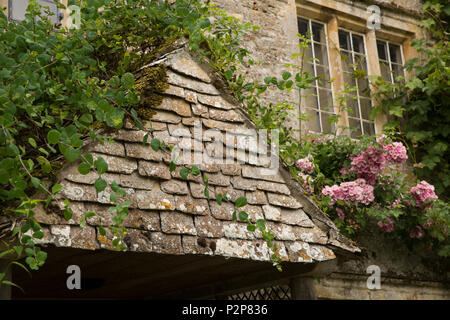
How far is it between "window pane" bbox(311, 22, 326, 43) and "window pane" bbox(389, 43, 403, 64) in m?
1.15

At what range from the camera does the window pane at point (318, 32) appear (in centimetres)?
726

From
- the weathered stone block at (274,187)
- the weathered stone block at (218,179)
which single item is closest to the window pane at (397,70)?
the weathered stone block at (274,187)

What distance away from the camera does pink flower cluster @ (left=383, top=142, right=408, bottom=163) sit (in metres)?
5.89

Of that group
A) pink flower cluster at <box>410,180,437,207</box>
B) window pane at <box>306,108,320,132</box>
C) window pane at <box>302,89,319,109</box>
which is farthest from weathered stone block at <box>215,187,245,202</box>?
window pane at <box>302,89,319,109</box>

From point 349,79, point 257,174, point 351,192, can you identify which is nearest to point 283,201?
point 257,174

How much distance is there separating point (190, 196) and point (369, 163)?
3149 mm

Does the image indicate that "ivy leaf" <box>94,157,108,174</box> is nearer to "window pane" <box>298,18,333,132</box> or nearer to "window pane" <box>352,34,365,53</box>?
"window pane" <box>298,18,333,132</box>

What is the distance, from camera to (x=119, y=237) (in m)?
2.89

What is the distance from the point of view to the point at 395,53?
7.88 meters

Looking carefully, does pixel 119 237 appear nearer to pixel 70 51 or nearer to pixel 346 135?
pixel 70 51

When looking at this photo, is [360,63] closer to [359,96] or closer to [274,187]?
[359,96]

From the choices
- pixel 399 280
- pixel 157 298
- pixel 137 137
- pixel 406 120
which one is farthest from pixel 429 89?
pixel 137 137

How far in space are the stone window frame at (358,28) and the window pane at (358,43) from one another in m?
0.05

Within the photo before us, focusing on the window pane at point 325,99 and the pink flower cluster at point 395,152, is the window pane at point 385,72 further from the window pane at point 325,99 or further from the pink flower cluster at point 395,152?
the pink flower cluster at point 395,152
